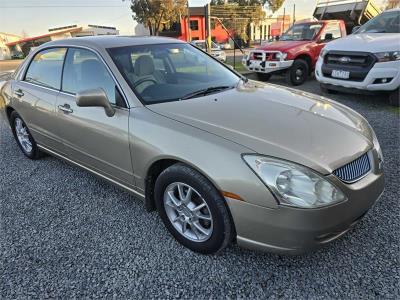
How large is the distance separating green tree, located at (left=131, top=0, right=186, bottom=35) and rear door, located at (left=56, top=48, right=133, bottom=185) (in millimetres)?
30784

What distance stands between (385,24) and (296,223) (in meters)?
6.64

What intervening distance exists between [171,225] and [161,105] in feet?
3.10

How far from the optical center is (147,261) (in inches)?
94.7

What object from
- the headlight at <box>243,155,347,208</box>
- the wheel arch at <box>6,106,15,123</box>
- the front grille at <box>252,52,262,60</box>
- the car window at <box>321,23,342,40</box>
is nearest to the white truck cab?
the car window at <box>321,23,342,40</box>

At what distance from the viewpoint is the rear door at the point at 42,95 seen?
348cm

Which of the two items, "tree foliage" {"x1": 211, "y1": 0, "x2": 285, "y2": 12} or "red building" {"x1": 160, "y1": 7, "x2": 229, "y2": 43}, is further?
"tree foliage" {"x1": 211, "y1": 0, "x2": 285, "y2": 12}

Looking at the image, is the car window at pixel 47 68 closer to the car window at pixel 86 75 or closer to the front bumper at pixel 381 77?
the car window at pixel 86 75

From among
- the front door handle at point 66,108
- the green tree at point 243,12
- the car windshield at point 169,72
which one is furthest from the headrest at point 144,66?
the green tree at point 243,12

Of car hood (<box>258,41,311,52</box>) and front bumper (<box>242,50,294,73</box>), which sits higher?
car hood (<box>258,41,311,52</box>)

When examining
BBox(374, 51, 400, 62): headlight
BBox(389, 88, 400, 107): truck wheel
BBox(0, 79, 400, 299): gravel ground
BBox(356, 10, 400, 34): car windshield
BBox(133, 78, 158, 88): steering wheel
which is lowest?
BBox(0, 79, 400, 299): gravel ground

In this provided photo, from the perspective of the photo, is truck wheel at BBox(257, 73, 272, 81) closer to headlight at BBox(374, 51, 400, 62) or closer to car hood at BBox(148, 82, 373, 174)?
headlight at BBox(374, 51, 400, 62)

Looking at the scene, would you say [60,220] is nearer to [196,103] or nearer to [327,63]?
[196,103]

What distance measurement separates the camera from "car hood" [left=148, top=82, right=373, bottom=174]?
81.1 inches

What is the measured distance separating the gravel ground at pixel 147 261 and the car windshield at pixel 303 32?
7.09 metres
